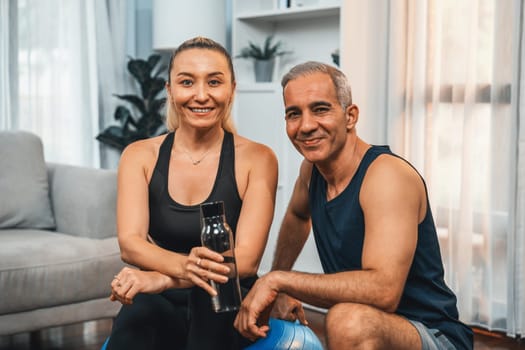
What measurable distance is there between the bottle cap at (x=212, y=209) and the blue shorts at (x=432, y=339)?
0.54 metres

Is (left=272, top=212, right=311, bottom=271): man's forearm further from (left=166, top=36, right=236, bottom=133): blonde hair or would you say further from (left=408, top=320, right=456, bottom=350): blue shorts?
(left=408, top=320, right=456, bottom=350): blue shorts

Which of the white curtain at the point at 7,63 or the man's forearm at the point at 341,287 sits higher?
the white curtain at the point at 7,63

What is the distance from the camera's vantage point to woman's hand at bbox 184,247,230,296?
5.31 ft

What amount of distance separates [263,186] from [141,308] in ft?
1.43

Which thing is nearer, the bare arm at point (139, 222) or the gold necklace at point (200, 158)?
the bare arm at point (139, 222)

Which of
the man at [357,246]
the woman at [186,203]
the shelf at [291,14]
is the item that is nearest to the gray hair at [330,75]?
the man at [357,246]

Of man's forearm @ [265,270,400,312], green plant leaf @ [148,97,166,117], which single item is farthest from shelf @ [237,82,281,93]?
man's forearm @ [265,270,400,312]

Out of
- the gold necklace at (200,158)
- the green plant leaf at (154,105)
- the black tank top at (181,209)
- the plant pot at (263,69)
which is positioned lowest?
the black tank top at (181,209)

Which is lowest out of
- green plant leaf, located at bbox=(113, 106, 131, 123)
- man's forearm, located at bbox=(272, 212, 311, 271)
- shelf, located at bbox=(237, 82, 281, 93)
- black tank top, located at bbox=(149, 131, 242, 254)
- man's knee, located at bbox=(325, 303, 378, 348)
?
man's knee, located at bbox=(325, 303, 378, 348)

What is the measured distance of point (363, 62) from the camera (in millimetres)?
3430

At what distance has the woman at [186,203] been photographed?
1.82 m

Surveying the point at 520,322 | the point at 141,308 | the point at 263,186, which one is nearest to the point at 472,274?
the point at 520,322

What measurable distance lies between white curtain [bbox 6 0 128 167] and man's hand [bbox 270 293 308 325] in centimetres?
259

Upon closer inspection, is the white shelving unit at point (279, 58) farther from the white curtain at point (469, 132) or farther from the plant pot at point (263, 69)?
the white curtain at point (469, 132)
